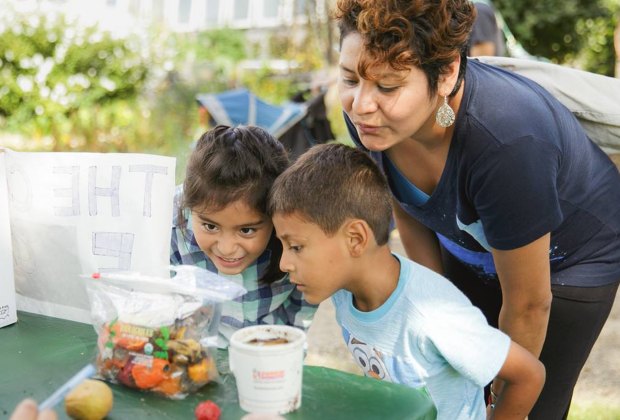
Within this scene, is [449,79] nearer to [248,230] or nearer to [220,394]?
[248,230]

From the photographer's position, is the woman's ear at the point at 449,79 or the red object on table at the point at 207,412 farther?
the woman's ear at the point at 449,79

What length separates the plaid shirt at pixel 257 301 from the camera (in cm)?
198

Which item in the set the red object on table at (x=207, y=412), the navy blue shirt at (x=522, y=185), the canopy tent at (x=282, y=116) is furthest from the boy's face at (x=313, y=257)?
the canopy tent at (x=282, y=116)

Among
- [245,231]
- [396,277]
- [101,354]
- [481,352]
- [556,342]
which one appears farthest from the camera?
[556,342]

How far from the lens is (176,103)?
9539 millimetres

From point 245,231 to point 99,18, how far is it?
9.88 m

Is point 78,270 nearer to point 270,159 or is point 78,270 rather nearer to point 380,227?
point 270,159

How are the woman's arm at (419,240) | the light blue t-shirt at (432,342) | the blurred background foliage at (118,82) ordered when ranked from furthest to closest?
the blurred background foliage at (118,82) → the woman's arm at (419,240) → the light blue t-shirt at (432,342)

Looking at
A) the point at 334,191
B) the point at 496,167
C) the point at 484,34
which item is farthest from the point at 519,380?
the point at 484,34

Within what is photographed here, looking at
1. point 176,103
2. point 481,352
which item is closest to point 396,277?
point 481,352

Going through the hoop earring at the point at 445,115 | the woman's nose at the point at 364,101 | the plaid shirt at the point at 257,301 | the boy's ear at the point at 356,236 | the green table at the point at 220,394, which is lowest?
the plaid shirt at the point at 257,301

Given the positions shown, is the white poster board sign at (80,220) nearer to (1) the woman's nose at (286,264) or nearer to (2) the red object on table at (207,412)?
(1) the woman's nose at (286,264)

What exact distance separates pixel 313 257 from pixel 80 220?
0.54m

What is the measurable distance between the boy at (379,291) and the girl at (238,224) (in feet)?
0.35
